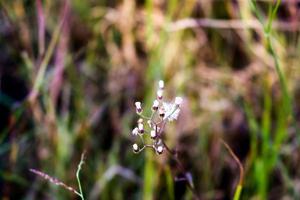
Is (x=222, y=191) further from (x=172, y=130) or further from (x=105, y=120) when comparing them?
(x=105, y=120)

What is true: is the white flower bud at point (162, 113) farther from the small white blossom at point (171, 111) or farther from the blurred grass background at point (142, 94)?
the blurred grass background at point (142, 94)

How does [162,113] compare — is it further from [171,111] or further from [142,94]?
[142,94]

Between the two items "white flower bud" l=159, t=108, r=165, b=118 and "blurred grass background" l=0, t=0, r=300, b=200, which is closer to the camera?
"white flower bud" l=159, t=108, r=165, b=118

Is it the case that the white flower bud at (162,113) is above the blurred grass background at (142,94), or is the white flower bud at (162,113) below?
above

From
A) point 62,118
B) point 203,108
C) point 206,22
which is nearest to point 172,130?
point 203,108

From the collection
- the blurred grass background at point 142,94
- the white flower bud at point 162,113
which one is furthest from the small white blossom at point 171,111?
the blurred grass background at point 142,94

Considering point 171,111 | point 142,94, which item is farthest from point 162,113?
point 142,94

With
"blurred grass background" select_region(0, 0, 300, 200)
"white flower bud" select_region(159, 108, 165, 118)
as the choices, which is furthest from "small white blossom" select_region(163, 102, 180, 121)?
"blurred grass background" select_region(0, 0, 300, 200)

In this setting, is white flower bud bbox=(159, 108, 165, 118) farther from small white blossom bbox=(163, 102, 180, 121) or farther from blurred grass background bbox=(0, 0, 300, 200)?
blurred grass background bbox=(0, 0, 300, 200)

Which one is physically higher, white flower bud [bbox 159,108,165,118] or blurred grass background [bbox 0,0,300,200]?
white flower bud [bbox 159,108,165,118]
